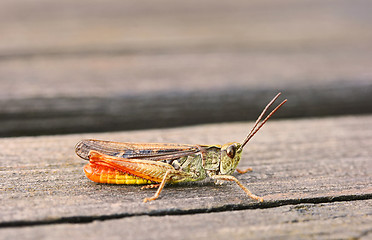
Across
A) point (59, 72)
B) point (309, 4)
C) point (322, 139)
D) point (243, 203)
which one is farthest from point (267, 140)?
point (309, 4)

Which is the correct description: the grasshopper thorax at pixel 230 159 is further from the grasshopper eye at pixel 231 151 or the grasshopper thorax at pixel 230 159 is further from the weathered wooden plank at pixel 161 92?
the weathered wooden plank at pixel 161 92

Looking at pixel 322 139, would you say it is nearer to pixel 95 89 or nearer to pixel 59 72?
pixel 95 89

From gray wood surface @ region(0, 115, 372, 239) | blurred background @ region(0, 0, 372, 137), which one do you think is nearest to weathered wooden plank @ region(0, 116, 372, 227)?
gray wood surface @ region(0, 115, 372, 239)

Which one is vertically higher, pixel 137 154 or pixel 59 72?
pixel 59 72

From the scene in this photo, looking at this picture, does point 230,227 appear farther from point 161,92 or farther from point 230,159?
point 161,92

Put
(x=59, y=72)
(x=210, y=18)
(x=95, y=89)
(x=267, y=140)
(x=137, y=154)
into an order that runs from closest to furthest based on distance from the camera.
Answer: (x=137, y=154) < (x=267, y=140) < (x=95, y=89) < (x=59, y=72) < (x=210, y=18)

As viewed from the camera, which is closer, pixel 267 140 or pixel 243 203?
pixel 243 203

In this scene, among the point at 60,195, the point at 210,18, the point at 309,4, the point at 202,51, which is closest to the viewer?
the point at 60,195

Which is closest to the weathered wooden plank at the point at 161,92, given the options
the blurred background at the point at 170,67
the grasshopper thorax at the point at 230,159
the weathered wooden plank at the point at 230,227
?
the blurred background at the point at 170,67
